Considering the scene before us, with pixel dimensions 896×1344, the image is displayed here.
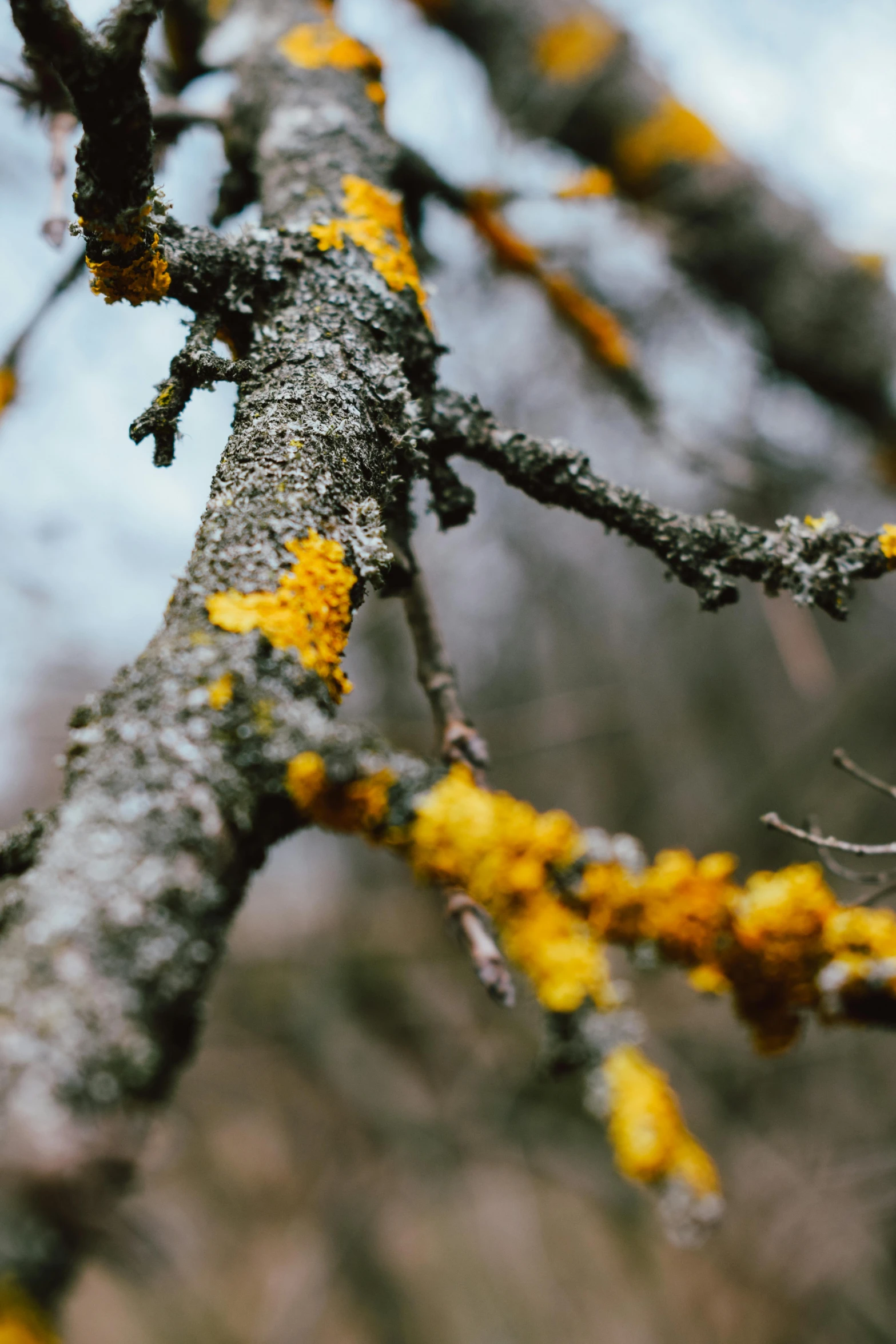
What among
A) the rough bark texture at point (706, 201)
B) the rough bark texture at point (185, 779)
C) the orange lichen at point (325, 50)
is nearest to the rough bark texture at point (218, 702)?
the rough bark texture at point (185, 779)

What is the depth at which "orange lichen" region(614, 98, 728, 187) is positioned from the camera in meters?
1.82

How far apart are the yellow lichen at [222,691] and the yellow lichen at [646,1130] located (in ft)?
1.09

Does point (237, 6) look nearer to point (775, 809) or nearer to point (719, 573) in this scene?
point (719, 573)

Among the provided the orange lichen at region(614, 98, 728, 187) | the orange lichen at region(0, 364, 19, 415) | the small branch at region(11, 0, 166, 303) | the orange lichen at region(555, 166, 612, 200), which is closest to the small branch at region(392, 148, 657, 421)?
the orange lichen at region(555, 166, 612, 200)

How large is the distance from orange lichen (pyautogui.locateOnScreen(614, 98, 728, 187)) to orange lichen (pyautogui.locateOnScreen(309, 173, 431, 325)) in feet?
4.15

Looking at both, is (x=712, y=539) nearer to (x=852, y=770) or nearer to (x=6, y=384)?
(x=852, y=770)

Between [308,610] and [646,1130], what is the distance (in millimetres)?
399

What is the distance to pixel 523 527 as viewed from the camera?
3.58 m

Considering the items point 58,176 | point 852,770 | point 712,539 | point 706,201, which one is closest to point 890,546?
point 712,539

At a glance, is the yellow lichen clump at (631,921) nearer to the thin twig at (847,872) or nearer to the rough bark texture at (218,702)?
the rough bark texture at (218,702)

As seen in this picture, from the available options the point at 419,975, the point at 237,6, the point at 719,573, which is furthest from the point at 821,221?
the point at 419,975

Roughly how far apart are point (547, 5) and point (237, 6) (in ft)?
3.04

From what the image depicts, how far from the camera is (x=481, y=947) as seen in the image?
582mm

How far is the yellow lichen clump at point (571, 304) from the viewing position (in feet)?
5.05
